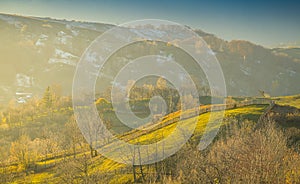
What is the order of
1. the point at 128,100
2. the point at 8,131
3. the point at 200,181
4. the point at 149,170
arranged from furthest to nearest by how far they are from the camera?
the point at 128,100, the point at 8,131, the point at 149,170, the point at 200,181

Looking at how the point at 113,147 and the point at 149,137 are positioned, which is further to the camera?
the point at 149,137

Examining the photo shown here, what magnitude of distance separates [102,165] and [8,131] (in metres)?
97.1

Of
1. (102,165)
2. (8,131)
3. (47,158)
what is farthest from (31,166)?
(8,131)

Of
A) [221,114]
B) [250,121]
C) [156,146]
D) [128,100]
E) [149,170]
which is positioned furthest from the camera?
[128,100]

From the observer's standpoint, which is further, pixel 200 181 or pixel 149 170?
pixel 149 170

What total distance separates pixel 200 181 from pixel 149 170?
18575 mm

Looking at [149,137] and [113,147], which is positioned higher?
[149,137]

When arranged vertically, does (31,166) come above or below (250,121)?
below

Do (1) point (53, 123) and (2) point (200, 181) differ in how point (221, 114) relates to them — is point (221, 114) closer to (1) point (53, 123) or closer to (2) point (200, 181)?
(2) point (200, 181)

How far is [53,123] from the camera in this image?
165 m

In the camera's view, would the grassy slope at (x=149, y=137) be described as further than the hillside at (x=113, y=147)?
Yes

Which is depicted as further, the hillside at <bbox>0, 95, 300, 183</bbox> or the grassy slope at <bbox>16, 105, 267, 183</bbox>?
the grassy slope at <bbox>16, 105, 267, 183</bbox>

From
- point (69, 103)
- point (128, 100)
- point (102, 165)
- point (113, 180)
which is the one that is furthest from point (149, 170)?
point (69, 103)

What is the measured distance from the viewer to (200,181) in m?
48.4
